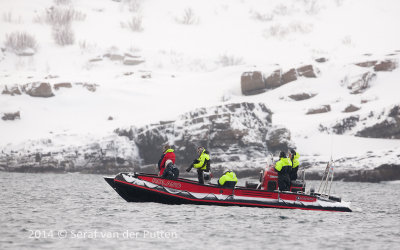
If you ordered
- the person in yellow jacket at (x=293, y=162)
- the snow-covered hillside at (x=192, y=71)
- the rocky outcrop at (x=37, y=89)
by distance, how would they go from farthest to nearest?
1. the rocky outcrop at (x=37, y=89)
2. the snow-covered hillside at (x=192, y=71)
3. the person in yellow jacket at (x=293, y=162)

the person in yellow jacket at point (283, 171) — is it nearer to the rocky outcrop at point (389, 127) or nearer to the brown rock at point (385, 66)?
the rocky outcrop at point (389, 127)

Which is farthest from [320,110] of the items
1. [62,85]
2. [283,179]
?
[283,179]

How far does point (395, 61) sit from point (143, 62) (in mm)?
32838

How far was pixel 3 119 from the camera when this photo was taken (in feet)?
185

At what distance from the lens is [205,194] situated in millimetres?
24812

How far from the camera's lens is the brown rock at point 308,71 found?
69562mm

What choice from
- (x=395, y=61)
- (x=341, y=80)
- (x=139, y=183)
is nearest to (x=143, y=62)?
(x=341, y=80)

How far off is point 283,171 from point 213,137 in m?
26.6

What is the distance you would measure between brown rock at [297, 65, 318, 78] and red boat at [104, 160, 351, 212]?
45389mm

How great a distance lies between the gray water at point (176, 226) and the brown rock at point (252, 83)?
133ft

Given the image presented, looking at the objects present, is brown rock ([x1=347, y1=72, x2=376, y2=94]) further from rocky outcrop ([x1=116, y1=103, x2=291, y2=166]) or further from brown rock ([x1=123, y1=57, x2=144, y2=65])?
brown rock ([x1=123, y1=57, x2=144, y2=65])

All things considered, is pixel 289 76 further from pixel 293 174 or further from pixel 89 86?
pixel 293 174

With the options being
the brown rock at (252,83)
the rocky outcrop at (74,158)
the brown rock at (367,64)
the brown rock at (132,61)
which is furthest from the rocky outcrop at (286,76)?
the rocky outcrop at (74,158)

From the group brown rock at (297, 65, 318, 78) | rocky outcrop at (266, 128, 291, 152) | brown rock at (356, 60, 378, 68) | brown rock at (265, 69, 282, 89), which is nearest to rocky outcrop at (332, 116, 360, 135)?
rocky outcrop at (266, 128, 291, 152)
